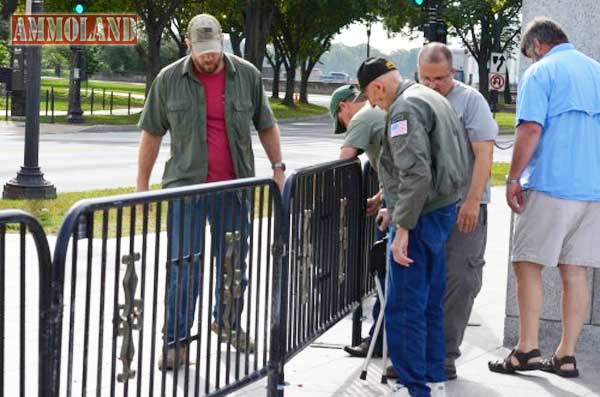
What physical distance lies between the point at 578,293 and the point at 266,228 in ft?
6.45

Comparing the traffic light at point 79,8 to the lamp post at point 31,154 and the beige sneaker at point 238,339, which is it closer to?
the lamp post at point 31,154

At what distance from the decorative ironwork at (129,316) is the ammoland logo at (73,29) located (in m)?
11.1

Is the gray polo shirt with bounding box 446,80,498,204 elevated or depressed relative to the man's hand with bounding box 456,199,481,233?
elevated

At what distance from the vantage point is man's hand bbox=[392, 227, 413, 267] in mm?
5789

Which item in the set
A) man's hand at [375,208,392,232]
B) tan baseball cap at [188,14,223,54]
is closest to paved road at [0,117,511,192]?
tan baseball cap at [188,14,223,54]

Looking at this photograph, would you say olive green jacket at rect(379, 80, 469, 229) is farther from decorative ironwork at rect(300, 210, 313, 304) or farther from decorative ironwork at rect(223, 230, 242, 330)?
decorative ironwork at rect(223, 230, 242, 330)

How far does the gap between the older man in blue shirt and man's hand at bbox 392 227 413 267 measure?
1.09 metres

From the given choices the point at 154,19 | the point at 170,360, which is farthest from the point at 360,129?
the point at 154,19

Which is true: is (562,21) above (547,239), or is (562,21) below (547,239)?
above

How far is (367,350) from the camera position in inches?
284

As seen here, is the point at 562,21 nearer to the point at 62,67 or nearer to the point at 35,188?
the point at 35,188

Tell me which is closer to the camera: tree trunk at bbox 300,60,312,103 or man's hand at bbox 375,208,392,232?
man's hand at bbox 375,208,392,232

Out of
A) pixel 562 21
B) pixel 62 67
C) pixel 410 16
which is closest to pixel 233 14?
pixel 410 16

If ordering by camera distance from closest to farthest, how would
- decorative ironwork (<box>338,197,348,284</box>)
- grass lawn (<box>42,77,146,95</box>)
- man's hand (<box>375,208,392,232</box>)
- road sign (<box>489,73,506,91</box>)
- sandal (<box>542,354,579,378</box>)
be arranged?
man's hand (<box>375,208,392,232</box>), sandal (<box>542,354,579,378</box>), decorative ironwork (<box>338,197,348,284</box>), road sign (<box>489,73,506,91</box>), grass lawn (<box>42,77,146,95</box>)
